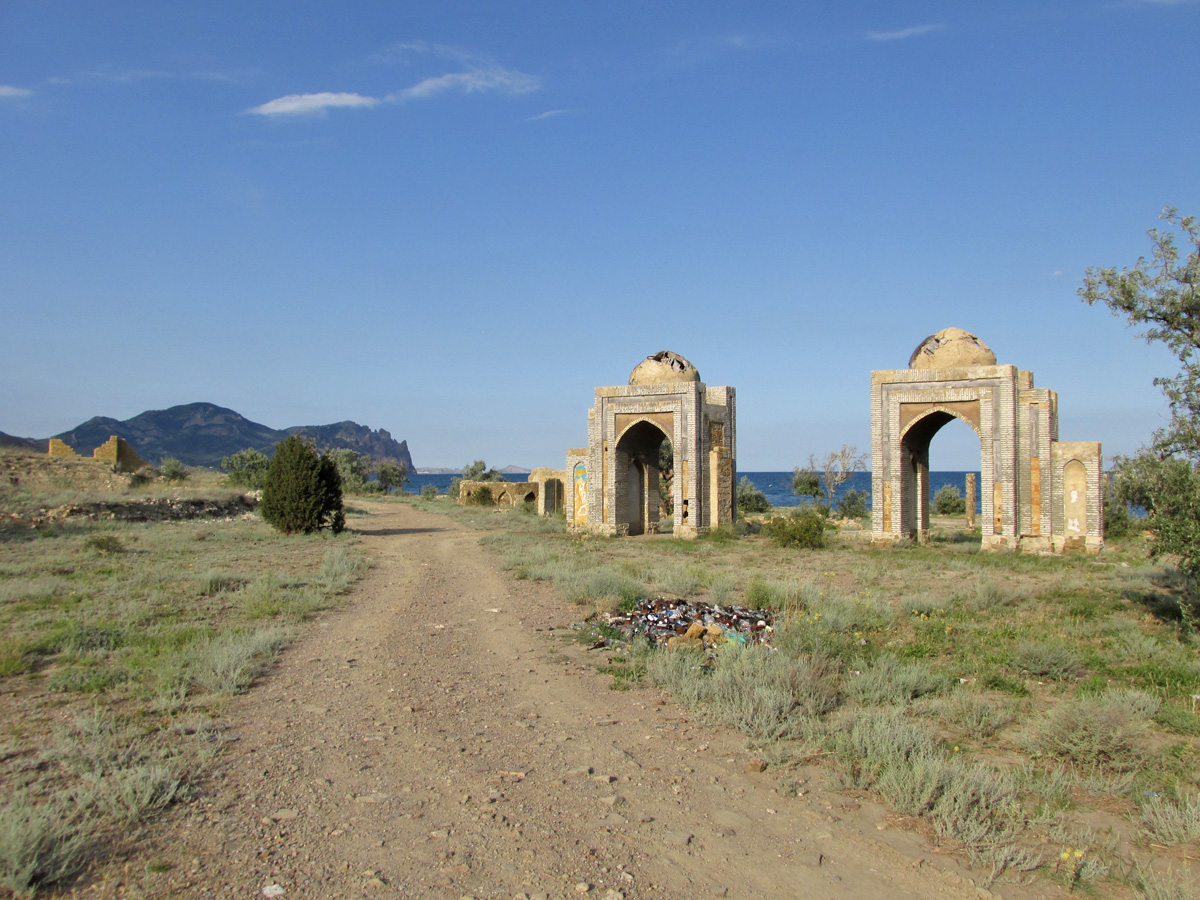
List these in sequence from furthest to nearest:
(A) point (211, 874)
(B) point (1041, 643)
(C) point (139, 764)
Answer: (B) point (1041, 643), (C) point (139, 764), (A) point (211, 874)

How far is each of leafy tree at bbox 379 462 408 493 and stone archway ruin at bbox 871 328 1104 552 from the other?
49936 mm

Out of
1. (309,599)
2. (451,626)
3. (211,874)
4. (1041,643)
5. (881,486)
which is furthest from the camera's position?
(881,486)

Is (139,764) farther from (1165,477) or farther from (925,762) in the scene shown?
(1165,477)

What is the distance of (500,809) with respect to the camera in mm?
5145

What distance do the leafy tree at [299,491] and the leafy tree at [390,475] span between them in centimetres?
4178

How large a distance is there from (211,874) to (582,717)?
364cm

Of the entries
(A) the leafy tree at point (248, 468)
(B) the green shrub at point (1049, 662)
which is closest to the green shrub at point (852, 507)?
(B) the green shrub at point (1049, 662)

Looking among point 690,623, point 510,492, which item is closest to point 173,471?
point 510,492

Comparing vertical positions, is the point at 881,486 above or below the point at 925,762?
above

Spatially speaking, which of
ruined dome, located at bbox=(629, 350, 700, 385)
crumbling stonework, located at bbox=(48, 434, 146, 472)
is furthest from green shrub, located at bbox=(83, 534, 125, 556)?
crumbling stonework, located at bbox=(48, 434, 146, 472)

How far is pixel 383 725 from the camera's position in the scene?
22.3 feet

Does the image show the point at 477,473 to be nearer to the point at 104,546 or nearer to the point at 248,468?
the point at 248,468

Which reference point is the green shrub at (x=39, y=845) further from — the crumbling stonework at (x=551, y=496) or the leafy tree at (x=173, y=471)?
the leafy tree at (x=173, y=471)

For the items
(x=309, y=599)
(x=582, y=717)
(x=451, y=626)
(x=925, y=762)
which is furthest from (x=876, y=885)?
(x=309, y=599)
